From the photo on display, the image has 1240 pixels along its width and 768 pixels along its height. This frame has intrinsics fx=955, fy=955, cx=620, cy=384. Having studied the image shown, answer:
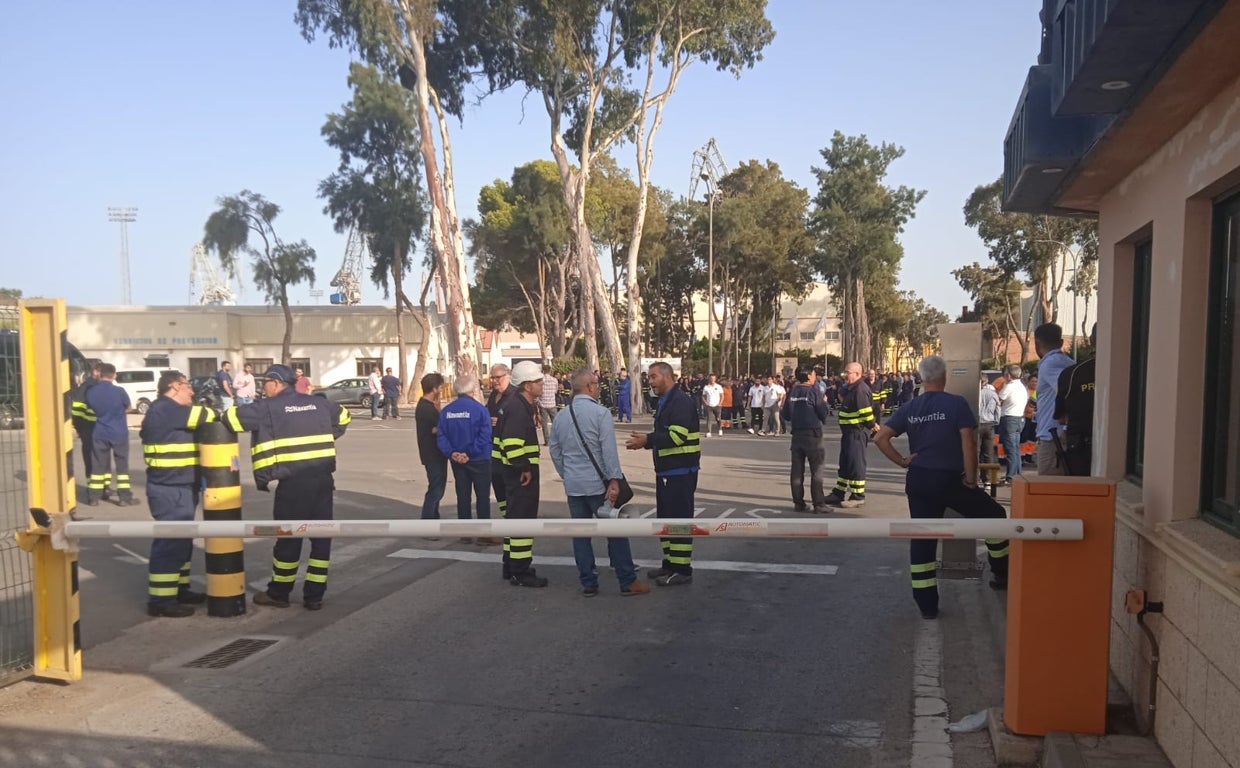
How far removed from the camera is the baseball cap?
7410 mm

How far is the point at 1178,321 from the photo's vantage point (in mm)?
4160

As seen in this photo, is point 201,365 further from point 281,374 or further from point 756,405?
point 281,374

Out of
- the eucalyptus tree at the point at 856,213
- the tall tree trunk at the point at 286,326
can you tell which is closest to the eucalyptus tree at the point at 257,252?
the tall tree trunk at the point at 286,326

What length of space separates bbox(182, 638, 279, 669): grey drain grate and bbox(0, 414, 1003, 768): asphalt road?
0.30 ft

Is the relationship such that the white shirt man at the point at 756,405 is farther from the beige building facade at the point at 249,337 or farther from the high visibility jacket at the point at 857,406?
the beige building facade at the point at 249,337

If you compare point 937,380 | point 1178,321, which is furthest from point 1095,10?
point 937,380

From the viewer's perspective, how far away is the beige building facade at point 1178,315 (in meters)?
3.35

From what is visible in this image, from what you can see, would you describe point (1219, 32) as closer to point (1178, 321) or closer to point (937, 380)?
point (1178, 321)

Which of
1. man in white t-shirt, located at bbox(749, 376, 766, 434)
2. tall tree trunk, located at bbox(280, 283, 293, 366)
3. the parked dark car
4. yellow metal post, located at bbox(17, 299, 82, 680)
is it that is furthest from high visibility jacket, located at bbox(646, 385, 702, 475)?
tall tree trunk, located at bbox(280, 283, 293, 366)

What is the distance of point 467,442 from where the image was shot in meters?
9.23

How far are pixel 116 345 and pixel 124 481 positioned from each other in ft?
149

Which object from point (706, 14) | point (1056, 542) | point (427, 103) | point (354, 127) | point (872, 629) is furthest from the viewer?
point (354, 127)

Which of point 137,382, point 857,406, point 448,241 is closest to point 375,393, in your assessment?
point 448,241

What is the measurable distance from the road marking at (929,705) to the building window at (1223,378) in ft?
5.14
